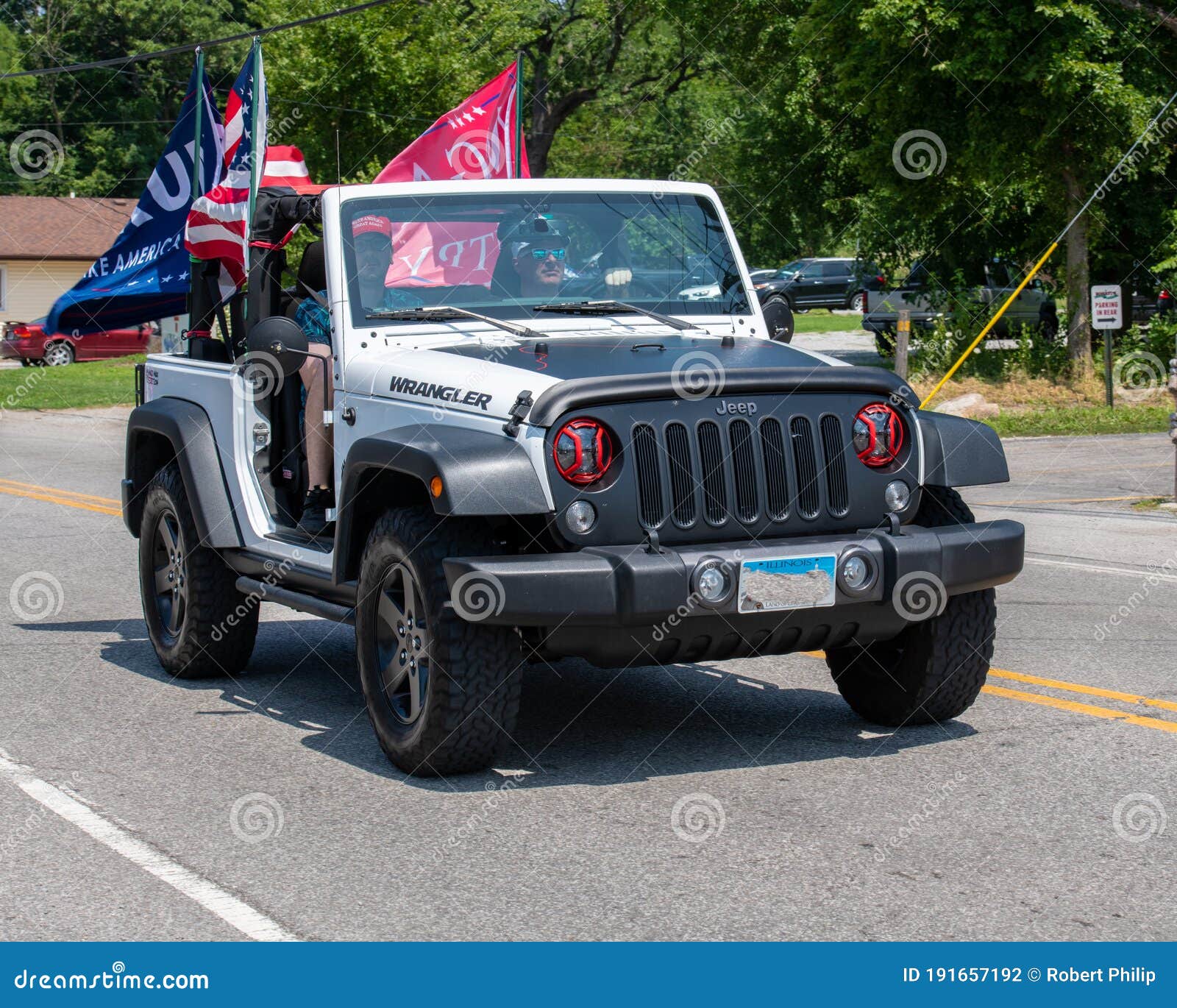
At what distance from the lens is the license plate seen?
18.1 ft

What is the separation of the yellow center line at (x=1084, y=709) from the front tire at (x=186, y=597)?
3.37 meters

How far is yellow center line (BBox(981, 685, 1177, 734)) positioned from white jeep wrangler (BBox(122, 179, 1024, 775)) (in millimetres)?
697

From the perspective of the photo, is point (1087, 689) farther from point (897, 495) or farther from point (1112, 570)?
point (1112, 570)

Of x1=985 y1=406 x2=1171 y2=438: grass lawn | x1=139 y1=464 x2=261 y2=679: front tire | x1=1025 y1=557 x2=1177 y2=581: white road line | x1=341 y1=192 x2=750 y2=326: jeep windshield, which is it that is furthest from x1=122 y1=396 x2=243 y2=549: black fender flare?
x1=985 y1=406 x2=1171 y2=438: grass lawn

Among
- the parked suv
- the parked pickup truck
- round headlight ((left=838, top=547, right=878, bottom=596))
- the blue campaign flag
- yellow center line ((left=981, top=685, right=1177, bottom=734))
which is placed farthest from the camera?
the parked suv

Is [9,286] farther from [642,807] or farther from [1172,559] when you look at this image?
[642,807]

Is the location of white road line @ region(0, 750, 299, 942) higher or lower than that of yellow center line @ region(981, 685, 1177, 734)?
higher

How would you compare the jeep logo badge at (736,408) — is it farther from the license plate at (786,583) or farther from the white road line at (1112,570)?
the white road line at (1112,570)

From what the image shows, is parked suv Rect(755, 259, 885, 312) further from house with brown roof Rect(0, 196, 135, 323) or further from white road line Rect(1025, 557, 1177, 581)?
white road line Rect(1025, 557, 1177, 581)

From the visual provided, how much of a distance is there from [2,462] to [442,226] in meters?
14.8

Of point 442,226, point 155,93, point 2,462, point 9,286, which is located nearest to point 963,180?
point 2,462

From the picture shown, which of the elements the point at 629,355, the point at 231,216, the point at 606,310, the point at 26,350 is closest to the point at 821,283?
the point at 26,350

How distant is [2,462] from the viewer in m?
20.2

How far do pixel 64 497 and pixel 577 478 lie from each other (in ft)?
37.9
